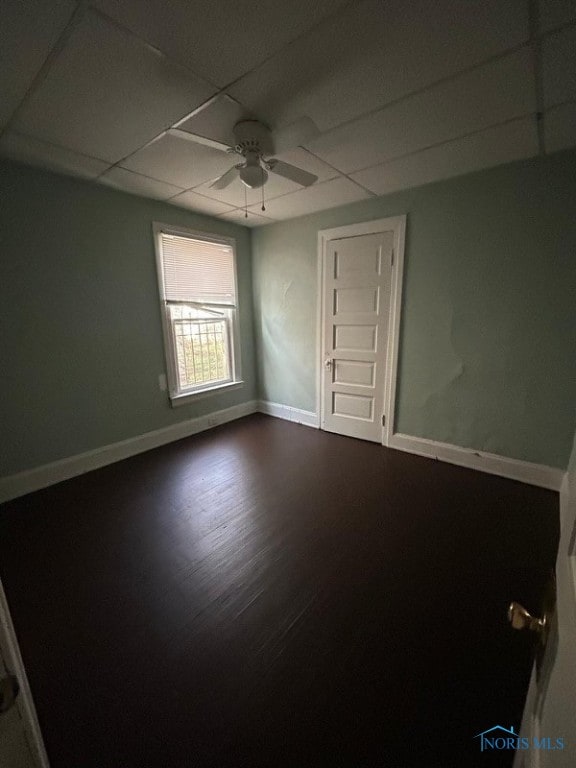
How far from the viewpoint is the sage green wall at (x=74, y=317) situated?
228 cm

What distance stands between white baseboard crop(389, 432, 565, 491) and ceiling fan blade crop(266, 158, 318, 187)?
2442 mm

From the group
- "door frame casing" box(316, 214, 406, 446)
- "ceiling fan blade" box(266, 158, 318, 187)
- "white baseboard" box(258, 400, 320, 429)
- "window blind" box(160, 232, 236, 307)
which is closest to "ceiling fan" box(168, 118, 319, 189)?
"ceiling fan blade" box(266, 158, 318, 187)

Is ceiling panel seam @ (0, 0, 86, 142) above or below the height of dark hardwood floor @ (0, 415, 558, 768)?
above

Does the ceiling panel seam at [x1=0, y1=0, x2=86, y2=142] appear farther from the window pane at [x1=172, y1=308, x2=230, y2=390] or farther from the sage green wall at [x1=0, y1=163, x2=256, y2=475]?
the window pane at [x1=172, y1=308, x2=230, y2=390]

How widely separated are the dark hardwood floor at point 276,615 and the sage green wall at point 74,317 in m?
0.58

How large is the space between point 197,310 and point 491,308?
293cm

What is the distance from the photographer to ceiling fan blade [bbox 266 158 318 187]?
5.86ft

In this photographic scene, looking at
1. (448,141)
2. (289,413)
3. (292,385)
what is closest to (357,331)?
(292,385)

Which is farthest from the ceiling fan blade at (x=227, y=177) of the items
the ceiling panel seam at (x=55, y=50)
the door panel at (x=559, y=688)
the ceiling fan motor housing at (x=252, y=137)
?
the door panel at (x=559, y=688)

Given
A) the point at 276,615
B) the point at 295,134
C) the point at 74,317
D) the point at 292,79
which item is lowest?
the point at 276,615

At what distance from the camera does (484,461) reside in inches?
106

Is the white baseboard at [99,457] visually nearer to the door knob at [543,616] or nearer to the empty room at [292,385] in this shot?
the empty room at [292,385]

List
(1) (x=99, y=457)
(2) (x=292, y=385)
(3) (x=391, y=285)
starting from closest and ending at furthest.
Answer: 1. (1) (x=99, y=457)
2. (3) (x=391, y=285)
3. (2) (x=292, y=385)

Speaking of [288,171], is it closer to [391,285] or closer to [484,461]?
[391,285]
